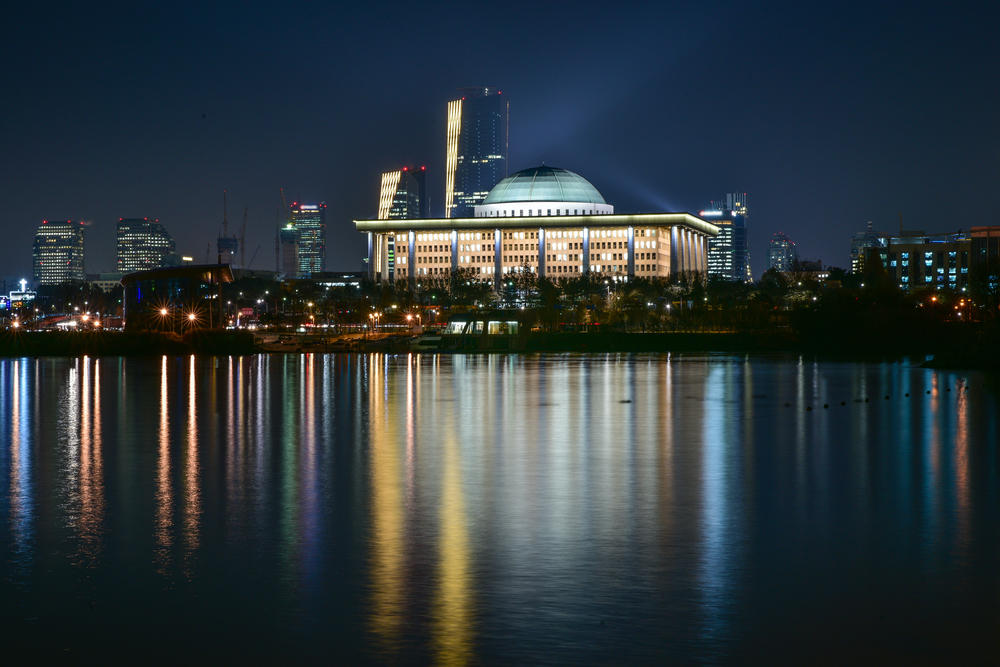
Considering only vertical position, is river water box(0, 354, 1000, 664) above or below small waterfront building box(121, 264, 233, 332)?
below

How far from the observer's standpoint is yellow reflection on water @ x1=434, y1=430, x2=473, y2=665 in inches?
334

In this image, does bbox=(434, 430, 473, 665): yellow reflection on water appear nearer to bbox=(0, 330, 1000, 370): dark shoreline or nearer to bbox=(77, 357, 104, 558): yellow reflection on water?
bbox=(77, 357, 104, 558): yellow reflection on water

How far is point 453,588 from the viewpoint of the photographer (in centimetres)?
1017

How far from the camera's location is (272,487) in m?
16.1

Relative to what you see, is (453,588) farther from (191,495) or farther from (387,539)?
(191,495)

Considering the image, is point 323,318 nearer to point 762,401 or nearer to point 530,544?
point 762,401

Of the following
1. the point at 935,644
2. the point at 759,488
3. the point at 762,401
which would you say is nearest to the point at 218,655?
the point at 935,644

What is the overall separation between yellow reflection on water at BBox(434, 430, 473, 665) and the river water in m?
0.04

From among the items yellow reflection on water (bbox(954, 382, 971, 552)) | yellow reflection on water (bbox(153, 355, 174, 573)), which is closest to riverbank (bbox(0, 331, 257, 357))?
yellow reflection on water (bbox(153, 355, 174, 573))

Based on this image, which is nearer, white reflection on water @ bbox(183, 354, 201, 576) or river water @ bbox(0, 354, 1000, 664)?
river water @ bbox(0, 354, 1000, 664)

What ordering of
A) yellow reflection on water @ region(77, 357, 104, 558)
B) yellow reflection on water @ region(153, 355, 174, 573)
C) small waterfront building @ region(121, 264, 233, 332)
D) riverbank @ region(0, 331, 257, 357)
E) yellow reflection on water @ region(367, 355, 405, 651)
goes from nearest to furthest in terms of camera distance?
1. yellow reflection on water @ region(367, 355, 405, 651)
2. yellow reflection on water @ region(153, 355, 174, 573)
3. yellow reflection on water @ region(77, 357, 104, 558)
4. riverbank @ region(0, 331, 257, 357)
5. small waterfront building @ region(121, 264, 233, 332)

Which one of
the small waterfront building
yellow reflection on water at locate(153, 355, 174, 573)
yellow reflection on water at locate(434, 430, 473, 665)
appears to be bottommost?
yellow reflection on water at locate(434, 430, 473, 665)

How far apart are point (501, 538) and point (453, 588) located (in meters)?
2.25

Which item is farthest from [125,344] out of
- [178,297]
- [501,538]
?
[501,538]
